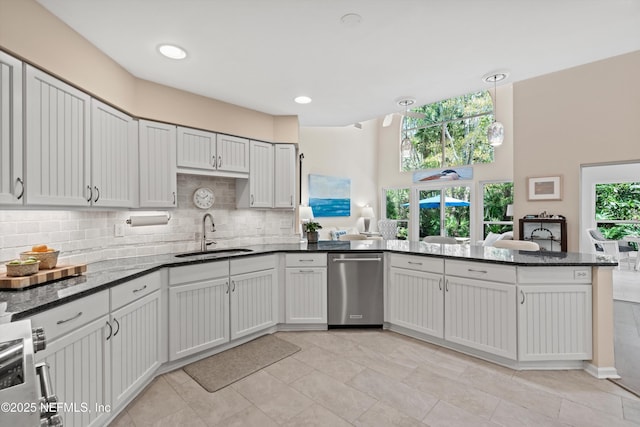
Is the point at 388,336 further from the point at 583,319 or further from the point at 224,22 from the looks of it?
the point at 224,22

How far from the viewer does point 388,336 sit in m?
3.21

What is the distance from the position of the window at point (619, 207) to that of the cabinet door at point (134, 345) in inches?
334

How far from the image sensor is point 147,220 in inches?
110

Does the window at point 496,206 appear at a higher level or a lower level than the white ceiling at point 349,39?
lower

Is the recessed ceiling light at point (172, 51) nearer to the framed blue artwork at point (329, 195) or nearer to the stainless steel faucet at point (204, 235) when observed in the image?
the stainless steel faucet at point (204, 235)

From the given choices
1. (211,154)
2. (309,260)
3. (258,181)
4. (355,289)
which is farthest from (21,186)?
(355,289)

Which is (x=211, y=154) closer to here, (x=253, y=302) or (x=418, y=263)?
(x=253, y=302)

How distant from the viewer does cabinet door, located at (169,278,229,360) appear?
8.36 ft

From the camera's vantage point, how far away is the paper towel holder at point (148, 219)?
8.94 ft

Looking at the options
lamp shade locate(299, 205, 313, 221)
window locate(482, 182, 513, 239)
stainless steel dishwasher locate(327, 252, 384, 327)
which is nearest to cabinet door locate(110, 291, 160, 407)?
stainless steel dishwasher locate(327, 252, 384, 327)

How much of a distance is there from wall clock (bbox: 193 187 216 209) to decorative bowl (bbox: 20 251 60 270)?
1.47 m

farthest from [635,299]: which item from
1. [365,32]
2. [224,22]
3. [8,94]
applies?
[8,94]

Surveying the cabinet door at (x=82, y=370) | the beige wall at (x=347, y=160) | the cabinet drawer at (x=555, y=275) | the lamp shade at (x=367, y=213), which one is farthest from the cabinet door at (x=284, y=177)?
the lamp shade at (x=367, y=213)

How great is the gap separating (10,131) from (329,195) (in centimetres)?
679
